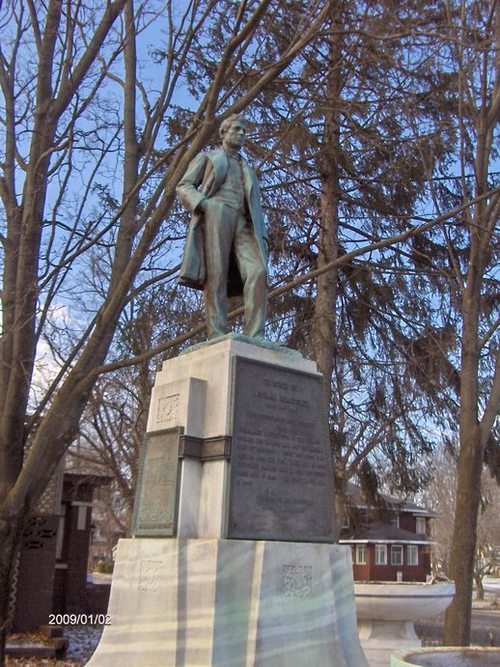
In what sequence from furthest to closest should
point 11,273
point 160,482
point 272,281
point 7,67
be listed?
point 272,281
point 7,67
point 11,273
point 160,482

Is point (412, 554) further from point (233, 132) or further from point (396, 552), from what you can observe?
point (233, 132)

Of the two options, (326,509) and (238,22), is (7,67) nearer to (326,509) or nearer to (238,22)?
(238,22)

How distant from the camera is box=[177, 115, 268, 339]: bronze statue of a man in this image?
611 cm

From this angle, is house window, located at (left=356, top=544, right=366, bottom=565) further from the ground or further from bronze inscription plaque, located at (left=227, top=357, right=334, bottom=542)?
bronze inscription plaque, located at (left=227, top=357, right=334, bottom=542)

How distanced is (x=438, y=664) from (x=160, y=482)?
2.72 meters

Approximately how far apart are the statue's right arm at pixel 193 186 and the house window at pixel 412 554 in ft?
137


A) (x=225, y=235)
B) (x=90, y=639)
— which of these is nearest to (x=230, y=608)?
(x=225, y=235)

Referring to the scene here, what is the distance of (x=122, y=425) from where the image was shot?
982 inches

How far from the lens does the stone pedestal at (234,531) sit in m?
4.91

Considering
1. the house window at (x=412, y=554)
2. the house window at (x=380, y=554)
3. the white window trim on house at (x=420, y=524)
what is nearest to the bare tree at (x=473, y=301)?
the house window at (x=380, y=554)

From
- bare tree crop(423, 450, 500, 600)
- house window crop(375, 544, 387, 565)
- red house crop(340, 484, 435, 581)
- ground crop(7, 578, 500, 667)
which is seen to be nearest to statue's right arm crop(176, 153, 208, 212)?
ground crop(7, 578, 500, 667)

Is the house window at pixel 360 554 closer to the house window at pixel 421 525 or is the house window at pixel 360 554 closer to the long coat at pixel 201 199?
the house window at pixel 421 525

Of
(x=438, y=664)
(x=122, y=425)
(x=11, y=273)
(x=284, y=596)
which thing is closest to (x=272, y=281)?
(x=11, y=273)

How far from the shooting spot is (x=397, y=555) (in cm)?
4406
